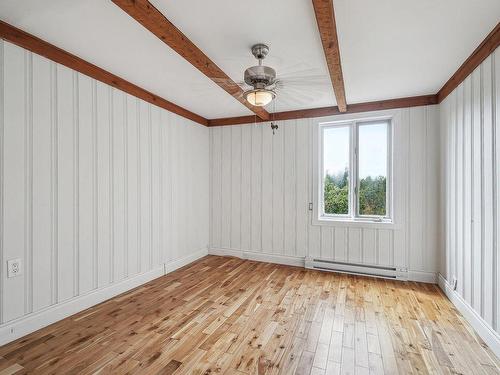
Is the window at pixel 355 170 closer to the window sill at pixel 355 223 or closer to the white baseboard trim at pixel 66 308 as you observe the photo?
the window sill at pixel 355 223

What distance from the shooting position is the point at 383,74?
8.83ft

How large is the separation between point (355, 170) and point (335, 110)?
0.93m

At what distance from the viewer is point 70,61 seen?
7.70ft

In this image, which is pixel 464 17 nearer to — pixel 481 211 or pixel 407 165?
pixel 481 211

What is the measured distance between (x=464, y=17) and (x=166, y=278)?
3927mm

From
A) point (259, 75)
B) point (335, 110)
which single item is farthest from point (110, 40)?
point (335, 110)

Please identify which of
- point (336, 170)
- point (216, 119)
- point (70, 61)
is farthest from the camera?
point (216, 119)

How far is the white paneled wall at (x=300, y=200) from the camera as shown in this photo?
130 inches

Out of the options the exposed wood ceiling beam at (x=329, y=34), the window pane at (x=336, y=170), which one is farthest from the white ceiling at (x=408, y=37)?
the window pane at (x=336, y=170)

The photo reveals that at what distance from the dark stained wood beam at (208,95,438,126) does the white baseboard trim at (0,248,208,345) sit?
257 centimetres

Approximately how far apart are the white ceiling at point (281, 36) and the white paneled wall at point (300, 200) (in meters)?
0.94

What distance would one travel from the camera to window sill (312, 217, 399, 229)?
137 inches

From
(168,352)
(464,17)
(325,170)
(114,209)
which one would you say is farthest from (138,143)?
(464,17)

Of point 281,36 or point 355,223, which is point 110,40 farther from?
point 355,223
